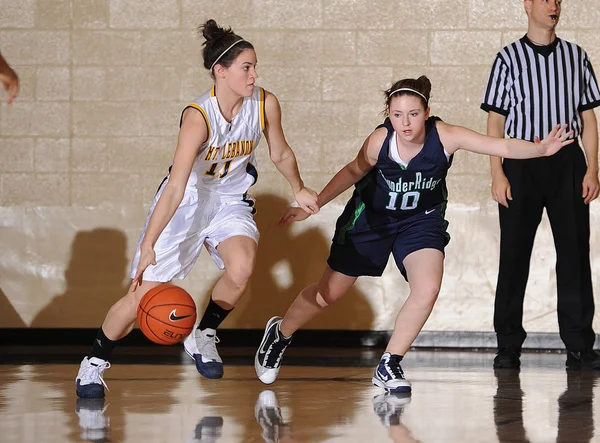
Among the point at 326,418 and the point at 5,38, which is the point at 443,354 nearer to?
the point at 326,418

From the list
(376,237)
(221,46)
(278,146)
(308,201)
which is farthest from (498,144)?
(221,46)

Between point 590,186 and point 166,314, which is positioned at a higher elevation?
point 590,186

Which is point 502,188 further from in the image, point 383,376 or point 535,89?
point 383,376

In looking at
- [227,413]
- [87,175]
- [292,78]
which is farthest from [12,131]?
[227,413]

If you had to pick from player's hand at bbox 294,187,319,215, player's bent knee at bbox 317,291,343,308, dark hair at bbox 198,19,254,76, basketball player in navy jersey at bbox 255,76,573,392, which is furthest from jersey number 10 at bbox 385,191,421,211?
dark hair at bbox 198,19,254,76

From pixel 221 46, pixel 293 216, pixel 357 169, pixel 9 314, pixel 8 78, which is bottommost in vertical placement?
Answer: pixel 9 314

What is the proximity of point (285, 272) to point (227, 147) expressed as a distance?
7.79 feet

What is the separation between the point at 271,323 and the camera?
197 inches

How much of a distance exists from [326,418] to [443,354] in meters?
2.89

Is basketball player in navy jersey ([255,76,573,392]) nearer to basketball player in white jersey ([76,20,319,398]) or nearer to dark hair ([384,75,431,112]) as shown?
dark hair ([384,75,431,112])

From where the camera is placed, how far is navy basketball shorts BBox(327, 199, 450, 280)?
4.66 meters

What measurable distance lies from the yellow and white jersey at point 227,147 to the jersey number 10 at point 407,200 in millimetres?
650

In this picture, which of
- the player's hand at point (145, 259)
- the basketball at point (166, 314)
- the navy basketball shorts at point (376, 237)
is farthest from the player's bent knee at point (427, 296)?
the player's hand at point (145, 259)

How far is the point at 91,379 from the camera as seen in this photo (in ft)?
14.2
